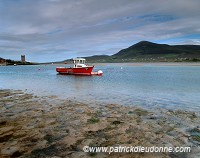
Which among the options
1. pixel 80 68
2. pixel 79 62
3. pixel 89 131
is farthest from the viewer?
pixel 79 62

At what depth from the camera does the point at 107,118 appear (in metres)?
11.5

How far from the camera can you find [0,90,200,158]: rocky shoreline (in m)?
7.09

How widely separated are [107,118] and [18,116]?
517 centimetres

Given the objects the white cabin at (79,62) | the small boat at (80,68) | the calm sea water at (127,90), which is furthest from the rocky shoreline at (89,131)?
the white cabin at (79,62)

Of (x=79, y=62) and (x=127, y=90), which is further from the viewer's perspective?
(x=79, y=62)

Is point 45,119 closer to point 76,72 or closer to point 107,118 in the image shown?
point 107,118

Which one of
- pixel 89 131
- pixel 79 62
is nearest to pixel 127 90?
pixel 89 131

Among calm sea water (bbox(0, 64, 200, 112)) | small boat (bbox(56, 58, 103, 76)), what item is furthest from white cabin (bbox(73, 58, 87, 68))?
calm sea water (bbox(0, 64, 200, 112))

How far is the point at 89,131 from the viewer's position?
923cm

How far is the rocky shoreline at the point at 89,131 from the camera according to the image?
7094 mm

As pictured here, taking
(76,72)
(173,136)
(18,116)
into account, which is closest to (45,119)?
(18,116)

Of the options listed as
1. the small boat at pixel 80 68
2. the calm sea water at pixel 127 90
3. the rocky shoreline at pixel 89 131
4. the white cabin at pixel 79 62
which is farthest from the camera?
the white cabin at pixel 79 62

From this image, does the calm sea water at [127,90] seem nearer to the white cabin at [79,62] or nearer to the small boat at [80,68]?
the small boat at [80,68]

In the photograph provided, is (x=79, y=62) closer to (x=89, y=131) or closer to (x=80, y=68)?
(x=80, y=68)
